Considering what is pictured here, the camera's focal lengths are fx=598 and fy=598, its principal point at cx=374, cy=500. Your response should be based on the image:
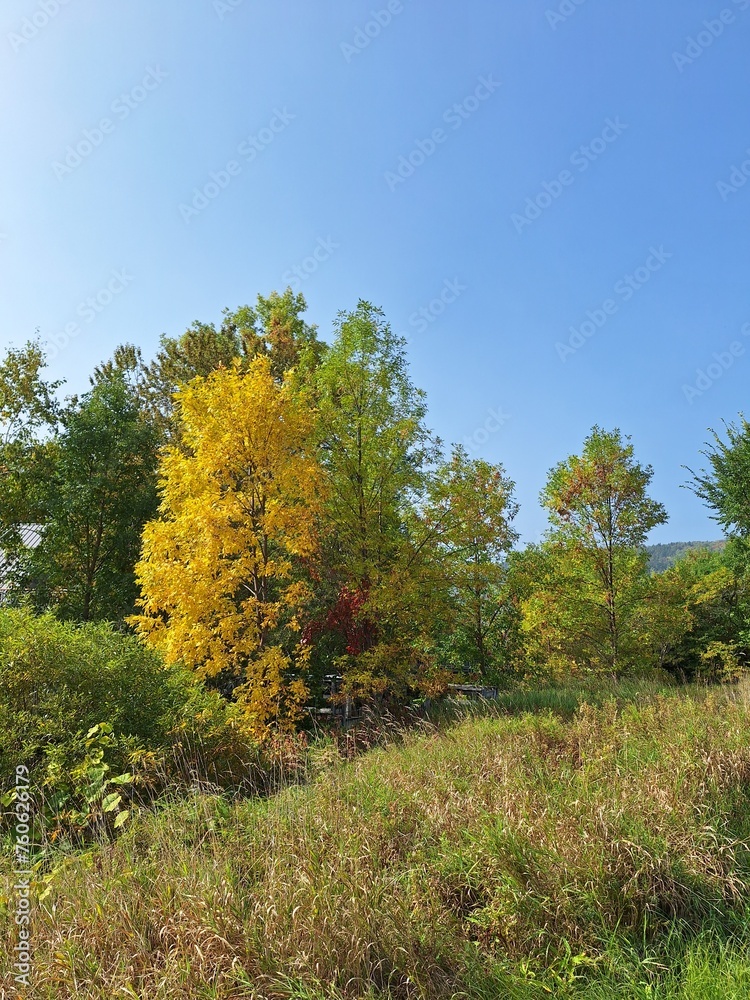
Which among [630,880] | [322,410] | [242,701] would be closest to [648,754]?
[630,880]

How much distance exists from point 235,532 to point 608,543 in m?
10.2

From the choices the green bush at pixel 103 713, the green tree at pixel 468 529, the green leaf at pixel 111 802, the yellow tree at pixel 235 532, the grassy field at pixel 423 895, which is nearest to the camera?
the grassy field at pixel 423 895

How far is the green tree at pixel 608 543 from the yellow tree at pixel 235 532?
8.38m

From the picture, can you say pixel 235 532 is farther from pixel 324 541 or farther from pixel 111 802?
pixel 111 802

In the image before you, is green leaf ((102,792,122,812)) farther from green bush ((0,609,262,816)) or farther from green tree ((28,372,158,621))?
green tree ((28,372,158,621))

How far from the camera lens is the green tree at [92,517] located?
623 inches

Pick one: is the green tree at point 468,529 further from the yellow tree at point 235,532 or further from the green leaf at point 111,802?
the green leaf at point 111,802

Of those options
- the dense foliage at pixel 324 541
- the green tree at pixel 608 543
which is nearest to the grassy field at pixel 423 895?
the dense foliage at pixel 324 541

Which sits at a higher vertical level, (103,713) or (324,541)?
(324,541)

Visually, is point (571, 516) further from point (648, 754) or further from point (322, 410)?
point (648, 754)

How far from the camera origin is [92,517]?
16.1 meters

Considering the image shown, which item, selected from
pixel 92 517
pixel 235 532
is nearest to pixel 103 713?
pixel 235 532

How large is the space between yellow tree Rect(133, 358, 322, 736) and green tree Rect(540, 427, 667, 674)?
27.5 feet

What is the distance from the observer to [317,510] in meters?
9.90
